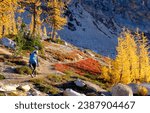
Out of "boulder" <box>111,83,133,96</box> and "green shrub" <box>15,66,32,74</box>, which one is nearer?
"boulder" <box>111,83,133,96</box>

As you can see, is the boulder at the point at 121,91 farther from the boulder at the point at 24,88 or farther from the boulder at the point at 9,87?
the boulder at the point at 9,87

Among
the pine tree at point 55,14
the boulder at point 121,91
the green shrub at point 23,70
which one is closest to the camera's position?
the boulder at point 121,91

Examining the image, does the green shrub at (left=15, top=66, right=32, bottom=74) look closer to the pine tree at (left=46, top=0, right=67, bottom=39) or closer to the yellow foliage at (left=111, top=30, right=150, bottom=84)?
the yellow foliage at (left=111, top=30, right=150, bottom=84)

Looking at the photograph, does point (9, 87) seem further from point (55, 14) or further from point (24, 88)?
point (55, 14)

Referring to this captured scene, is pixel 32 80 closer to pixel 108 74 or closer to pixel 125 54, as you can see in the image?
pixel 108 74

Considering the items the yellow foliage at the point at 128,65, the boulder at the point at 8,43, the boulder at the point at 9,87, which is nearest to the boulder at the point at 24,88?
the boulder at the point at 9,87

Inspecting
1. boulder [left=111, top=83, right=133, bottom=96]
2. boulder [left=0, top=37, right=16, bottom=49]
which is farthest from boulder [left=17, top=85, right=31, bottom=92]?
boulder [left=0, top=37, right=16, bottom=49]

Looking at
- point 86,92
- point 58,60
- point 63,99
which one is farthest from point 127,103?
point 58,60

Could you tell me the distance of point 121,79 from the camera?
55.8 m

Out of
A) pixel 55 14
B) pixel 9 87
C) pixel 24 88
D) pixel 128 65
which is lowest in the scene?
pixel 128 65

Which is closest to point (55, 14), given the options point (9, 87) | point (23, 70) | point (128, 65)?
point (128, 65)

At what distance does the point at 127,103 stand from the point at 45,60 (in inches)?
1393

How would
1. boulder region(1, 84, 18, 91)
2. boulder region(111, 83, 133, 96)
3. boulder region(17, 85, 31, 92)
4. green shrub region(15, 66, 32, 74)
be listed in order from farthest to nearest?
1. green shrub region(15, 66, 32, 74)
2. boulder region(111, 83, 133, 96)
3. boulder region(17, 85, 31, 92)
4. boulder region(1, 84, 18, 91)

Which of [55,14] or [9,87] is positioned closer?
[9,87]
